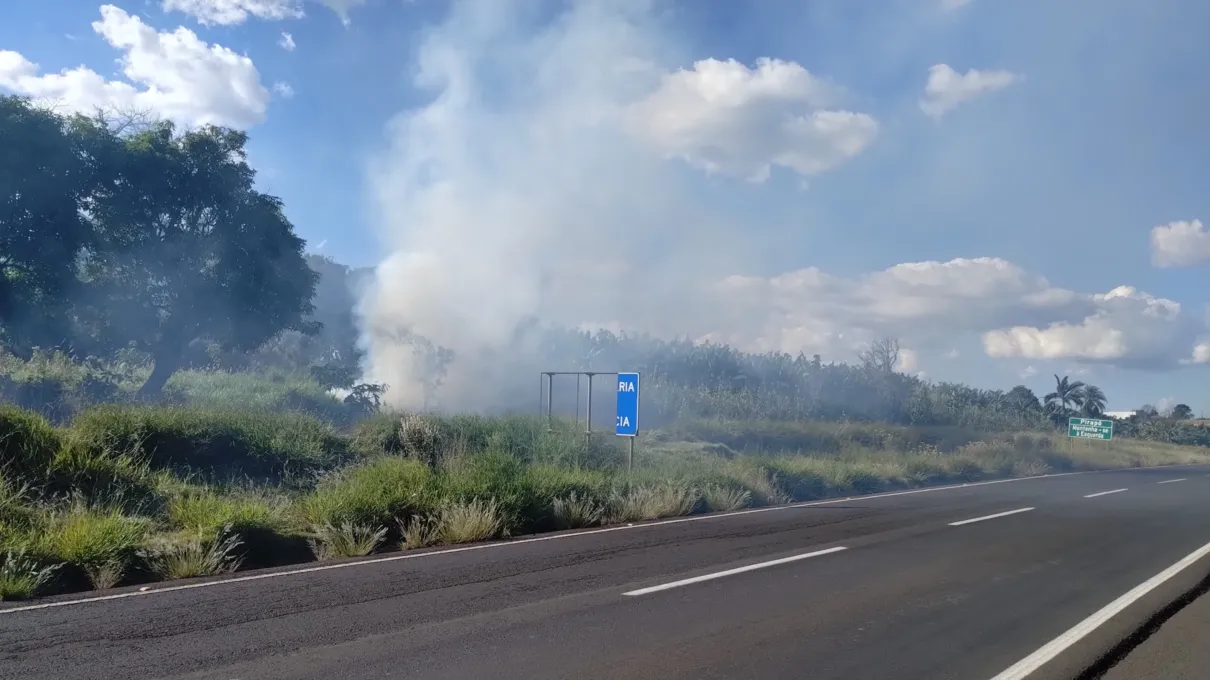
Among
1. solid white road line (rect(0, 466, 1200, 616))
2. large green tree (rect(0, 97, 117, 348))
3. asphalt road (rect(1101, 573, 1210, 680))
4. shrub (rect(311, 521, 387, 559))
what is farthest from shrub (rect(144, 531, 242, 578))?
large green tree (rect(0, 97, 117, 348))

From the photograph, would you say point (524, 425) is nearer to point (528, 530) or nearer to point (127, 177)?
point (528, 530)

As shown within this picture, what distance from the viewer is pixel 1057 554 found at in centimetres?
1137

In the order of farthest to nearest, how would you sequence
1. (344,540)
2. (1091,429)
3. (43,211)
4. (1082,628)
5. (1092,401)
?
(1092,401), (1091,429), (43,211), (344,540), (1082,628)

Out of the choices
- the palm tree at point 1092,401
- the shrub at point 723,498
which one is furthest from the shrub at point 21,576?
the palm tree at point 1092,401

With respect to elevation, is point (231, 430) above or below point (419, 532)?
above

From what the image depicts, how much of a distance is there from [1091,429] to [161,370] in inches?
1613

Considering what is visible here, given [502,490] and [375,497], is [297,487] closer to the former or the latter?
[375,497]

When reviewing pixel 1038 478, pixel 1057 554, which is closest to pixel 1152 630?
pixel 1057 554

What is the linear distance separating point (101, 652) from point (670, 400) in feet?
118

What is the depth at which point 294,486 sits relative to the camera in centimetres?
1542

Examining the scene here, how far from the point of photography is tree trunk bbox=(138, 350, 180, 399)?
25.0 m

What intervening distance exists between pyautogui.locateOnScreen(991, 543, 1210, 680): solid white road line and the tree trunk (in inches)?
933

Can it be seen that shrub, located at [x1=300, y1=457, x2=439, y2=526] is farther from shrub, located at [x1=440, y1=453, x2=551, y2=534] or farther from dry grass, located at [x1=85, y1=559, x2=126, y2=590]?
dry grass, located at [x1=85, y1=559, x2=126, y2=590]

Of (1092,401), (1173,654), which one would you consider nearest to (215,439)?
(1173,654)
